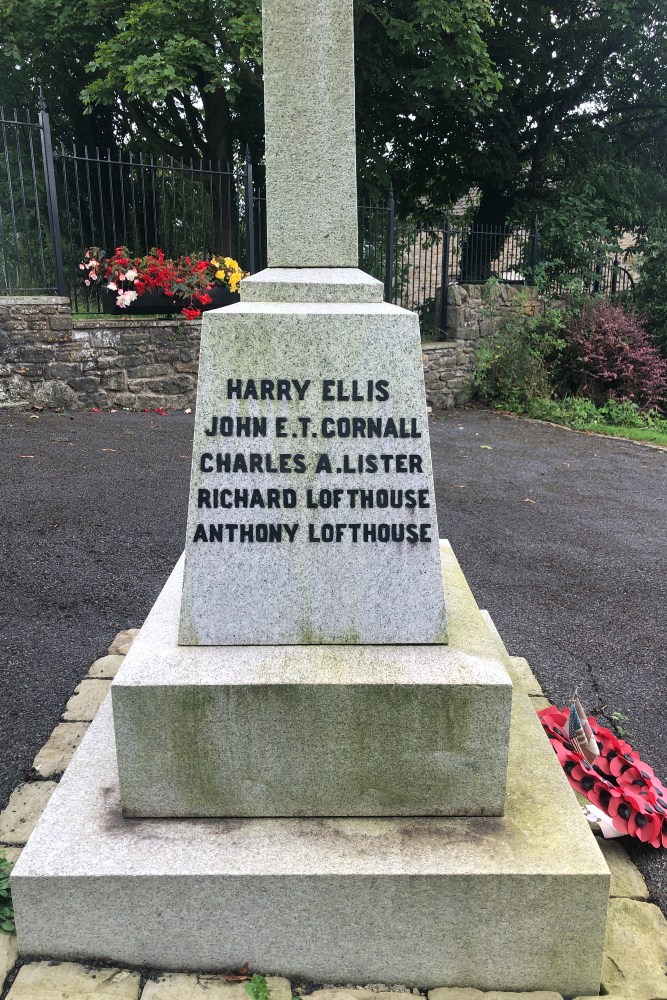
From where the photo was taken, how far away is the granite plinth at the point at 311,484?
2.10 meters

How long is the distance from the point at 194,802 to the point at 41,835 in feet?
1.27

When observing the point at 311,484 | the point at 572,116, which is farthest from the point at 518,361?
the point at 311,484

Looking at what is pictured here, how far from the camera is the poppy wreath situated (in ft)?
7.76

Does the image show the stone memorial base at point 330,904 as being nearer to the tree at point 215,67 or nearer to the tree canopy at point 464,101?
the tree at point 215,67

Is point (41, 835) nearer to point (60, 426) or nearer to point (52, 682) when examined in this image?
point (52, 682)

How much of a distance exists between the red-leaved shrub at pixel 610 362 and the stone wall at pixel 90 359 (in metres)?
5.93

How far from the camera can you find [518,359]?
38.2 feet

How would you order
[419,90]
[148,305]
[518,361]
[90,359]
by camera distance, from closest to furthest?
[90,359] < [148,305] < [518,361] < [419,90]

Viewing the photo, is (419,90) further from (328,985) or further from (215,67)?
(328,985)

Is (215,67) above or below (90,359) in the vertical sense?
above

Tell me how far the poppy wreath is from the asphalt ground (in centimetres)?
10

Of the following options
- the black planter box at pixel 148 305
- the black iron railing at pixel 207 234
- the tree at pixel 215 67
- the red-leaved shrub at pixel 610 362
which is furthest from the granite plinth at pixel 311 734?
the red-leaved shrub at pixel 610 362

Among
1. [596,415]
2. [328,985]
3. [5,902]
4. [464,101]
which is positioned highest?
[464,101]

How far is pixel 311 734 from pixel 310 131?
1.71 metres
